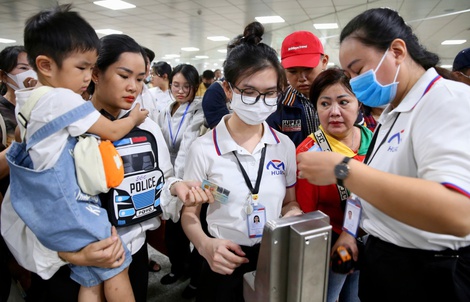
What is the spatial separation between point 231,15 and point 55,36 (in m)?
7.65

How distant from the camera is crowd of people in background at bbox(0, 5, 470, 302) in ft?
2.46

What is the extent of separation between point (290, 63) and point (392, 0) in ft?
19.9

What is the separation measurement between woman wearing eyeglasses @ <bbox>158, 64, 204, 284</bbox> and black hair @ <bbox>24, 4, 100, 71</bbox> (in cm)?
138

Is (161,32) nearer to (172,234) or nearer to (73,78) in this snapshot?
(172,234)

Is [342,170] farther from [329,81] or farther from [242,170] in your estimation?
[329,81]

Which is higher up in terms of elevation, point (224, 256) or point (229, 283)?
point (224, 256)

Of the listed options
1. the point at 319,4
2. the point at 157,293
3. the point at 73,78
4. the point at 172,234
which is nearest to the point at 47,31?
the point at 73,78

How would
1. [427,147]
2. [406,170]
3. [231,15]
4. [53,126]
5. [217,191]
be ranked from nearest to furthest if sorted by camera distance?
[427,147] < [406,170] < [53,126] < [217,191] < [231,15]

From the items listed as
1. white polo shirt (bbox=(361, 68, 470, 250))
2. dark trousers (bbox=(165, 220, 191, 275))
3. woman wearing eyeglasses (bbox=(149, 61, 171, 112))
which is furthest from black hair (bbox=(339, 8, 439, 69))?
woman wearing eyeglasses (bbox=(149, 61, 171, 112))

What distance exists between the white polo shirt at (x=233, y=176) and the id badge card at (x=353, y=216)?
28 centimetres

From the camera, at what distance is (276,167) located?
1235mm

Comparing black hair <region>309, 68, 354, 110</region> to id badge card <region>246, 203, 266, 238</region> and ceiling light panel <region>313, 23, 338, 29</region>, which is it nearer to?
id badge card <region>246, 203, 266, 238</region>

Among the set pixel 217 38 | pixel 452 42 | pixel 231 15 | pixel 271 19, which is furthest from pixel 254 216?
pixel 452 42

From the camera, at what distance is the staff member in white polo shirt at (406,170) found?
0.67 meters
